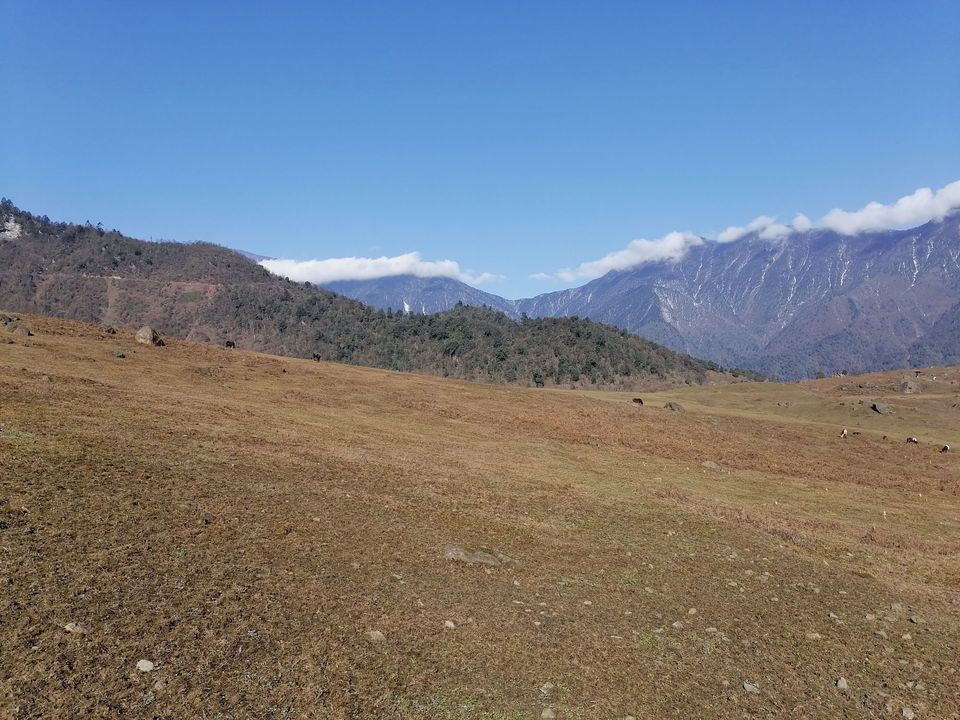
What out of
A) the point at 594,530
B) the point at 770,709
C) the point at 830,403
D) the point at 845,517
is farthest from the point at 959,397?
the point at 770,709

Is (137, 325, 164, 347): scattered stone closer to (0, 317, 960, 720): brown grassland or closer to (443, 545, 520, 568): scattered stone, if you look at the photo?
(0, 317, 960, 720): brown grassland

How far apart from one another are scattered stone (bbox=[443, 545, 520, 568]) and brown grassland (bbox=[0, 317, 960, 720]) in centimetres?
34

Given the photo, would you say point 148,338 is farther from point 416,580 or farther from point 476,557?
point 416,580

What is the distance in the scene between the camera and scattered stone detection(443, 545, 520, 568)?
15812 millimetres

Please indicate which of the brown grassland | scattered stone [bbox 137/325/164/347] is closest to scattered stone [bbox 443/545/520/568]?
the brown grassland

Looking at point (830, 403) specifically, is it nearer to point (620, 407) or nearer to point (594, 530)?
point (620, 407)

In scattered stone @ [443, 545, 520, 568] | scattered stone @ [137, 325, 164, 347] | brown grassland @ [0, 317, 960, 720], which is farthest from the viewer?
scattered stone @ [137, 325, 164, 347]

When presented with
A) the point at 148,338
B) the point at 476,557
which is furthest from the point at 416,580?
the point at 148,338

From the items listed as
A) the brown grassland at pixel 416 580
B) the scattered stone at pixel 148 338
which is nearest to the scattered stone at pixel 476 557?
the brown grassland at pixel 416 580

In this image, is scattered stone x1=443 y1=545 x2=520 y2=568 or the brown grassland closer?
the brown grassland

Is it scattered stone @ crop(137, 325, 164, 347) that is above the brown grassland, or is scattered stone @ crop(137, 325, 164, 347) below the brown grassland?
above

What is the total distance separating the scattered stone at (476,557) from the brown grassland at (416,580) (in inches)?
13.3

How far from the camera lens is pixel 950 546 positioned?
901 inches

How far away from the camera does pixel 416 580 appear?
13922 millimetres
